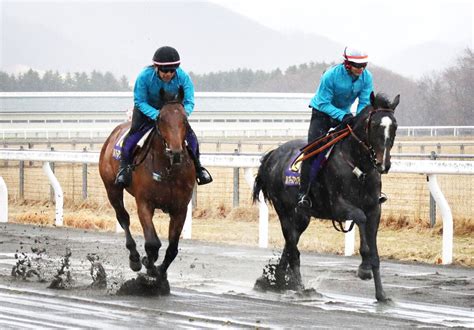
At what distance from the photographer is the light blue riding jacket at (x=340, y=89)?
450 inches

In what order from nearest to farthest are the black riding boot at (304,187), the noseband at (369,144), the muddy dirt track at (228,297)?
the muddy dirt track at (228,297), the noseband at (369,144), the black riding boot at (304,187)

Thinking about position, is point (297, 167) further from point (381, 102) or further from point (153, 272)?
point (153, 272)

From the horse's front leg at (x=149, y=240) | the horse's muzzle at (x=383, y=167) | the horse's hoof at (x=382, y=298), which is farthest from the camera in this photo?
the horse's front leg at (x=149, y=240)

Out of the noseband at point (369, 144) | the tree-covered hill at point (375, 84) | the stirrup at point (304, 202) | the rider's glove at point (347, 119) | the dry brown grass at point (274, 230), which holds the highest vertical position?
the tree-covered hill at point (375, 84)

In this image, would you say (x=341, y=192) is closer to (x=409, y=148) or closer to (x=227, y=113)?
(x=409, y=148)

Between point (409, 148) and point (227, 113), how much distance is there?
128 ft

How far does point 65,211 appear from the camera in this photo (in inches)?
890

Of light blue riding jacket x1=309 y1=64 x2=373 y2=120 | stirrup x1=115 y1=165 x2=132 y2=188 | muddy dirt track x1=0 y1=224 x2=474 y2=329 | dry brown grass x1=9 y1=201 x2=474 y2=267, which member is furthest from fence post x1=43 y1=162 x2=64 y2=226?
light blue riding jacket x1=309 y1=64 x2=373 y2=120

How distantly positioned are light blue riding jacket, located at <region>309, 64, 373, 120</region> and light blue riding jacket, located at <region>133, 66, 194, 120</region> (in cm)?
123

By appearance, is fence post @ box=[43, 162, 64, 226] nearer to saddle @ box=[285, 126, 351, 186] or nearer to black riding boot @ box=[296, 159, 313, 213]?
saddle @ box=[285, 126, 351, 186]

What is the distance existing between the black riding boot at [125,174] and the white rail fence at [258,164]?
3789 mm

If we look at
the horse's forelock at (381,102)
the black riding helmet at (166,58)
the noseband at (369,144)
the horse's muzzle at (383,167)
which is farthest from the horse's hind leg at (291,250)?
the black riding helmet at (166,58)

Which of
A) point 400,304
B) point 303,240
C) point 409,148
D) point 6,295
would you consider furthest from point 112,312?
point 409,148

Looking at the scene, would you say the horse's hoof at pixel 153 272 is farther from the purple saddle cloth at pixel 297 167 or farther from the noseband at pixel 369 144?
the noseband at pixel 369 144
